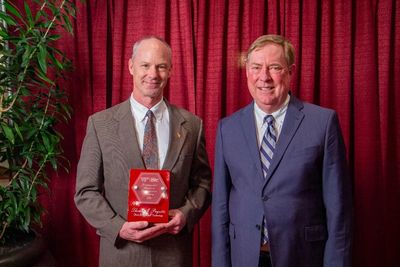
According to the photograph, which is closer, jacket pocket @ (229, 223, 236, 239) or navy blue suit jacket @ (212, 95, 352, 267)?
navy blue suit jacket @ (212, 95, 352, 267)

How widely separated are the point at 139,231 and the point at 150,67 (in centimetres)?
71

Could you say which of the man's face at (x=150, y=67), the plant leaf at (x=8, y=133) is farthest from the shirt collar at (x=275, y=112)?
the plant leaf at (x=8, y=133)

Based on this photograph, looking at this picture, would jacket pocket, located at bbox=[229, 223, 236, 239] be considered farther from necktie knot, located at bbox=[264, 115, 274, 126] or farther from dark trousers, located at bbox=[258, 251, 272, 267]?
necktie knot, located at bbox=[264, 115, 274, 126]

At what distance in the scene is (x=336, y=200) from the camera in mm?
1419

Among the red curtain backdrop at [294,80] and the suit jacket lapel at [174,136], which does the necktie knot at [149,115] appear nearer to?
the suit jacket lapel at [174,136]

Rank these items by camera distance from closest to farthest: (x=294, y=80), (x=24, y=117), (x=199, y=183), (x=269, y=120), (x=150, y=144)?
(x=269, y=120) < (x=150, y=144) < (x=199, y=183) < (x=24, y=117) < (x=294, y=80)

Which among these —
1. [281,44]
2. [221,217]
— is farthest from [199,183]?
[281,44]

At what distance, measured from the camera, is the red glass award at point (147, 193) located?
1.48m

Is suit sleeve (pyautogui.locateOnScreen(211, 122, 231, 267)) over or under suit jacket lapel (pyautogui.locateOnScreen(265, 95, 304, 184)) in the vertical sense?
under

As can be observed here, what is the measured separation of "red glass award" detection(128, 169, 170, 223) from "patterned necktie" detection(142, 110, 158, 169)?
0.45 ft

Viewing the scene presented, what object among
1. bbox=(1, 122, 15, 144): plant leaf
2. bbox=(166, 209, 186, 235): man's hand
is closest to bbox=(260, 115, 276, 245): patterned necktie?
bbox=(166, 209, 186, 235): man's hand

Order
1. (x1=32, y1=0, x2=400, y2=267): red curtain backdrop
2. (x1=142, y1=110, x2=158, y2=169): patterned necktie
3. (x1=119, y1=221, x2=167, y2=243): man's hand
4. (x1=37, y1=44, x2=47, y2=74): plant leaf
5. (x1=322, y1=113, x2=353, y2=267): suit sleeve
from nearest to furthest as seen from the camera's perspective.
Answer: (x1=322, y1=113, x2=353, y2=267): suit sleeve, (x1=119, y1=221, x2=167, y2=243): man's hand, (x1=142, y1=110, x2=158, y2=169): patterned necktie, (x1=37, y1=44, x2=47, y2=74): plant leaf, (x1=32, y1=0, x2=400, y2=267): red curtain backdrop

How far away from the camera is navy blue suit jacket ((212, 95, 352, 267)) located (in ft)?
4.68

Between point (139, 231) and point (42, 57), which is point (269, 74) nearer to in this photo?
point (139, 231)
